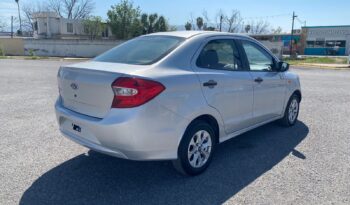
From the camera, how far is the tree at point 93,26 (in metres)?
47.5

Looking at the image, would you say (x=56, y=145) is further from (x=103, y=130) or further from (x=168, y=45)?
(x=168, y=45)

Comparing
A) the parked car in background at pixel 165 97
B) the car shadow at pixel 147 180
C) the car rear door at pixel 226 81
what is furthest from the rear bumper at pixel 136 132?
the car rear door at pixel 226 81

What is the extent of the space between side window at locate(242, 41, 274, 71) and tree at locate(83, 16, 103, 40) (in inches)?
1806

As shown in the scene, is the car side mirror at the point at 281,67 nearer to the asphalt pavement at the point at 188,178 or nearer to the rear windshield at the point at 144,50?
the asphalt pavement at the point at 188,178

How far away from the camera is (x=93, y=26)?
4772cm

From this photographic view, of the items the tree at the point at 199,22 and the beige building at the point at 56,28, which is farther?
the tree at the point at 199,22

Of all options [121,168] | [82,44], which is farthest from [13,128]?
[82,44]

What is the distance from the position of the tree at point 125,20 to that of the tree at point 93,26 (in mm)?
4330

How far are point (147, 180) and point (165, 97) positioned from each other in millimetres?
1083

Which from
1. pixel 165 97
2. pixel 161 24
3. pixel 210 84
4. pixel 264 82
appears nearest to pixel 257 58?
pixel 264 82

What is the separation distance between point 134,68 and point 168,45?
0.67m

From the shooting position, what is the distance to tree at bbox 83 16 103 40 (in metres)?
47.5

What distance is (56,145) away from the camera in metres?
4.66

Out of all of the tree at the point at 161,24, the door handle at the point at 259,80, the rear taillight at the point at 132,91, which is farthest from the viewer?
the tree at the point at 161,24
